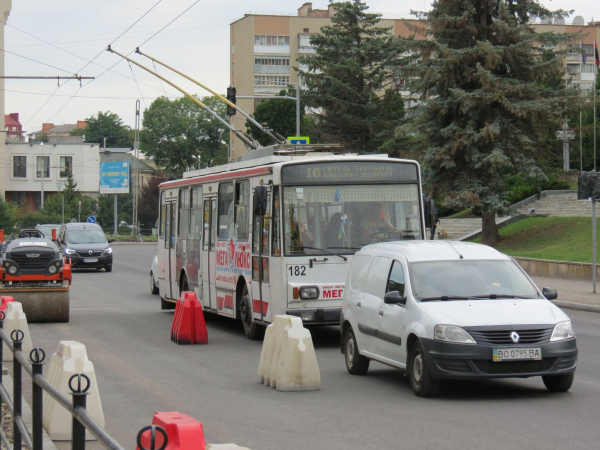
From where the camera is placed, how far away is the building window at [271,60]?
97750 millimetres

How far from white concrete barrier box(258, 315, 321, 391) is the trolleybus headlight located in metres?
3.48

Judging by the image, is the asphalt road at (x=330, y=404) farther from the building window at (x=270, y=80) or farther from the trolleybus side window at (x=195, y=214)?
the building window at (x=270, y=80)

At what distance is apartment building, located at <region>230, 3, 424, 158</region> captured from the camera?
9738 centimetres

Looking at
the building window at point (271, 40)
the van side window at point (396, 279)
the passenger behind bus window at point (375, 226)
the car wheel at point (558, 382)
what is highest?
the building window at point (271, 40)

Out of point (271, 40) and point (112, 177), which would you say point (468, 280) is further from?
point (271, 40)

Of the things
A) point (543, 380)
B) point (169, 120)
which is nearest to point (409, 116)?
point (543, 380)

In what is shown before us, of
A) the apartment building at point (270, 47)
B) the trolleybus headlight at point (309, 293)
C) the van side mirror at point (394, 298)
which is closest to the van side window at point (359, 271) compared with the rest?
the van side mirror at point (394, 298)

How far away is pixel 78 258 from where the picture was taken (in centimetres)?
3712

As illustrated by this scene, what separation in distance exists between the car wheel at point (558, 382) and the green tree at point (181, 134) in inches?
4186

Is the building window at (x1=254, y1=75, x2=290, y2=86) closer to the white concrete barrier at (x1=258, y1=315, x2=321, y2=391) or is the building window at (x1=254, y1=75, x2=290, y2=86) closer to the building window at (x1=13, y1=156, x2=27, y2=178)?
the building window at (x1=13, y1=156, x2=27, y2=178)

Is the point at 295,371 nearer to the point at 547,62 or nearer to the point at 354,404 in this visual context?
the point at 354,404

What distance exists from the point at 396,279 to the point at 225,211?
7.06 meters

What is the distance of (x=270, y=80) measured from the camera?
325 feet

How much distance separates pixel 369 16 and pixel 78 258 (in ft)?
91.6
